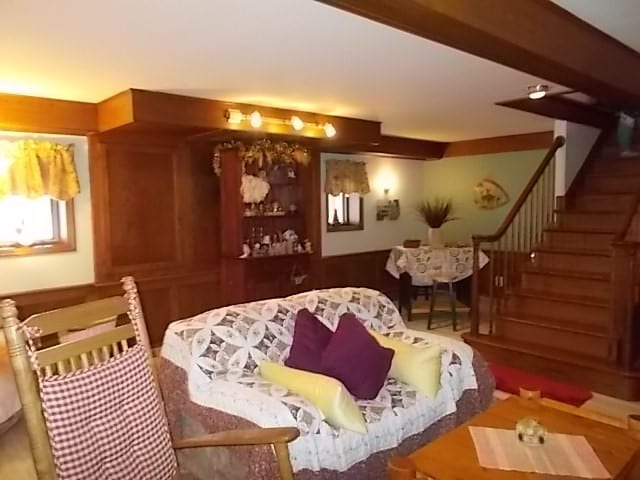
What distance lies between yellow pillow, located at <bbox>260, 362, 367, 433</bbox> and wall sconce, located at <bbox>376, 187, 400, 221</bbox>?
5.17m

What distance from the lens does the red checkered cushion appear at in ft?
5.20

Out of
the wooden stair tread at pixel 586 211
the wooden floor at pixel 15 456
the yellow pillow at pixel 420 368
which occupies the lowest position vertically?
the wooden floor at pixel 15 456

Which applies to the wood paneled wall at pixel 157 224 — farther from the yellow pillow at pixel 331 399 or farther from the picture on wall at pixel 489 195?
the picture on wall at pixel 489 195

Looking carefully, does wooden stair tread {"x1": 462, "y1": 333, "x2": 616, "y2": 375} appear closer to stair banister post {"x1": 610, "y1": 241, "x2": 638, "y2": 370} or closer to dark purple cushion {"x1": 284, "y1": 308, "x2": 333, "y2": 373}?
stair banister post {"x1": 610, "y1": 241, "x2": 638, "y2": 370}

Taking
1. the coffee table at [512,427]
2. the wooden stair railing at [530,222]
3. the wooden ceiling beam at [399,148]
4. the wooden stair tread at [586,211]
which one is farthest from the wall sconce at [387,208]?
the coffee table at [512,427]

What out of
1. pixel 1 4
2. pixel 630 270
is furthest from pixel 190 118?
pixel 630 270

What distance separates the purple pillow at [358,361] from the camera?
2.62m

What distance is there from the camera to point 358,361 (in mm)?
2660

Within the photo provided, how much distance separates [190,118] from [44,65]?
4.01 feet

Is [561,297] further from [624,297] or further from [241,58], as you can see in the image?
[241,58]

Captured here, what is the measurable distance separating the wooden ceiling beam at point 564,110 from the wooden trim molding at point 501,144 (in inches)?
32.1

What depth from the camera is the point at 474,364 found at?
10.3 ft

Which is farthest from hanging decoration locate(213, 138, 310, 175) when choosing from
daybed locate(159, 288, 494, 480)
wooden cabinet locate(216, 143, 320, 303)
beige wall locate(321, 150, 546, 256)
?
daybed locate(159, 288, 494, 480)

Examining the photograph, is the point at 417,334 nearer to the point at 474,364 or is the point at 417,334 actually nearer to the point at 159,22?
the point at 474,364
